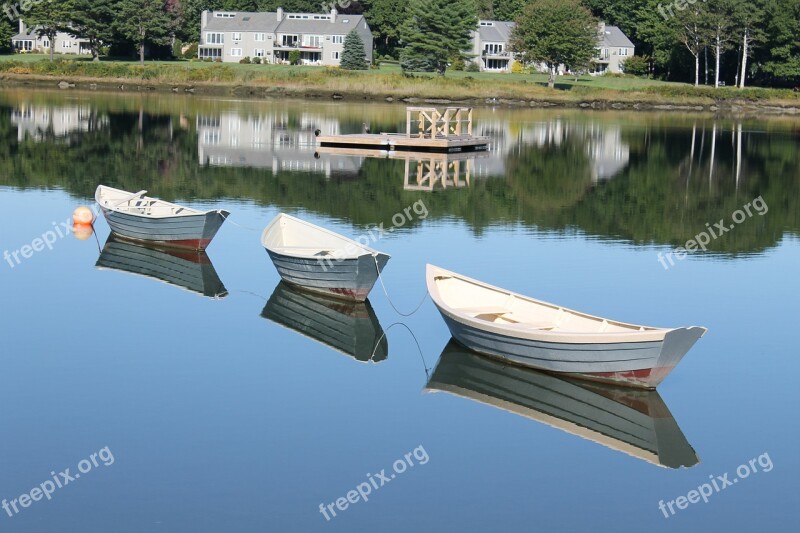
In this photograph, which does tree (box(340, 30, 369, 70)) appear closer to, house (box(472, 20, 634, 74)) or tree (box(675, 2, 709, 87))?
house (box(472, 20, 634, 74))

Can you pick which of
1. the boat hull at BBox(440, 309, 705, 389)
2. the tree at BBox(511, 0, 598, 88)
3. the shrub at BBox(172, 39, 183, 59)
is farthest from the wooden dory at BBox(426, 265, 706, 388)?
the shrub at BBox(172, 39, 183, 59)

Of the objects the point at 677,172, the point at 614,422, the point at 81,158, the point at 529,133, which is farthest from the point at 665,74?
the point at 614,422

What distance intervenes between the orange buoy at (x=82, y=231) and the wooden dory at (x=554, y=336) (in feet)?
44.2

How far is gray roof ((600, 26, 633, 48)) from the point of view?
135 metres

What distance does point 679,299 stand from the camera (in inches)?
1046

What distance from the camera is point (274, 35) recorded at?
13650 centimetres

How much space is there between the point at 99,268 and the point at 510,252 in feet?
35.4

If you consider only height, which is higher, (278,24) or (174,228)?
(278,24)

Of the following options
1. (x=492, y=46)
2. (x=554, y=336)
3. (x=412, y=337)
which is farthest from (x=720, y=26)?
(x=554, y=336)

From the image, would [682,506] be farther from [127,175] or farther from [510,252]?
[127,175]

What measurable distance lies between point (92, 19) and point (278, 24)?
24.1m

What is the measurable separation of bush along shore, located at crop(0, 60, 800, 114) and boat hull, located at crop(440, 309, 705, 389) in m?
83.0

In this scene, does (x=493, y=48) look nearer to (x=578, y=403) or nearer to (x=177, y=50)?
(x=177, y=50)

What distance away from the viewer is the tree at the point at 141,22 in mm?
120750
